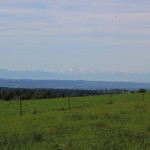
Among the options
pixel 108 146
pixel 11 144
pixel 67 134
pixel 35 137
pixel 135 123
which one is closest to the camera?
pixel 108 146

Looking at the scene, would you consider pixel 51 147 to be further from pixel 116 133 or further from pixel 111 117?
pixel 111 117

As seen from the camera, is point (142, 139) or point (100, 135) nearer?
point (142, 139)

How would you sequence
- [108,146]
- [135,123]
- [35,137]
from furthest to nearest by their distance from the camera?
1. [135,123]
2. [35,137]
3. [108,146]

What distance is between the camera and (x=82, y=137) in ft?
74.1

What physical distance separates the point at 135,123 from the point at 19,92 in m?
72.7

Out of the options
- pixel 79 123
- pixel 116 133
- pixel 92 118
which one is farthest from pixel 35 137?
pixel 92 118

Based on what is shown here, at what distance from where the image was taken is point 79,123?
98.7 ft

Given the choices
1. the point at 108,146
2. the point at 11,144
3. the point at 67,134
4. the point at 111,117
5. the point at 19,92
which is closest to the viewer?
the point at 108,146

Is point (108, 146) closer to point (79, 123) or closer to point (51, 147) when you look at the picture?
point (51, 147)

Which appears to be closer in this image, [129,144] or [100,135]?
[129,144]

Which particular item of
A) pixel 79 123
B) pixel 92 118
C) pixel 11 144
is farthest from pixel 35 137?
pixel 92 118

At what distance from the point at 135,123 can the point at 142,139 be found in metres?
8.64

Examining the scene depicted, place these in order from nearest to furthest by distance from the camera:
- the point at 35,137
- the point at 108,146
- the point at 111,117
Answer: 1. the point at 108,146
2. the point at 35,137
3. the point at 111,117

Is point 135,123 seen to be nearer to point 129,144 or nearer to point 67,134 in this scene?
point 67,134
